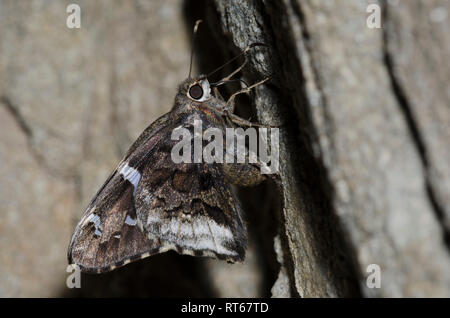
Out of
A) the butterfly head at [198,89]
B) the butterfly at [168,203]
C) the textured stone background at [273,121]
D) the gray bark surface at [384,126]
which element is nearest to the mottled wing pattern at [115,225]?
the butterfly at [168,203]

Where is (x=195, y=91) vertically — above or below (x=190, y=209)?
above

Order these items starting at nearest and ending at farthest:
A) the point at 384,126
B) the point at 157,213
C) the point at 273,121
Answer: the point at 384,126
the point at 273,121
the point at 157,213

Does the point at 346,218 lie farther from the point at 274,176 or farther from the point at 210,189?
the point at 210,189

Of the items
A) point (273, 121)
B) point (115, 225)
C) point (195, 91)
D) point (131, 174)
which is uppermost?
point (195, 91)

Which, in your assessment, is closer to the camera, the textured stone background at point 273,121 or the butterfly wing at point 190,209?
the textured stone background at point 273,121

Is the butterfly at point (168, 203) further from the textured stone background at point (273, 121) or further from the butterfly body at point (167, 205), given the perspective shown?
the textured stone background at point (273, 121)

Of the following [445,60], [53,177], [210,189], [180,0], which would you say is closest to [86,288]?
[53,177]

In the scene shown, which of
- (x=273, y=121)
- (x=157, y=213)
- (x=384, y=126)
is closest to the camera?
(x=384, y=126)

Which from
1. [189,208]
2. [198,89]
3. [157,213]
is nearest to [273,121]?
[198,89]

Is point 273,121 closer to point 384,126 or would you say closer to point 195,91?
point 195,91
